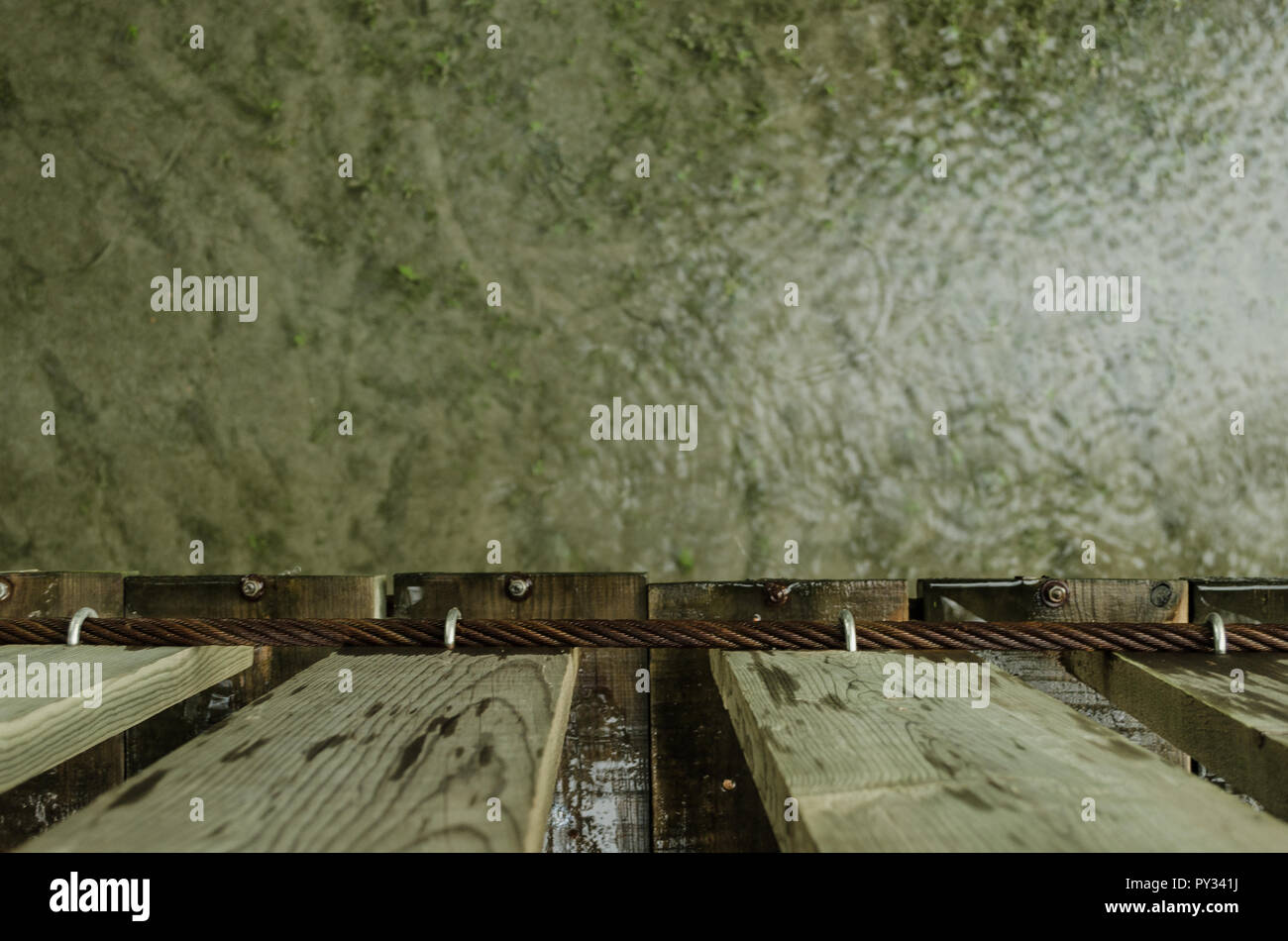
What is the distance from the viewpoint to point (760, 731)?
0.90m

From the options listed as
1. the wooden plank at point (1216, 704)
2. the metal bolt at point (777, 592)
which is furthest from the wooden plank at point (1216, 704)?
the metal bolt at point (777, 592)

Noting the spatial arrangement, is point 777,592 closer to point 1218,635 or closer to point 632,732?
point 632,732

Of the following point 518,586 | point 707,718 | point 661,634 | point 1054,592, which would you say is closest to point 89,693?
point 518,586

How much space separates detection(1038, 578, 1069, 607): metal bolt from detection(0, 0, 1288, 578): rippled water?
463 millimetres

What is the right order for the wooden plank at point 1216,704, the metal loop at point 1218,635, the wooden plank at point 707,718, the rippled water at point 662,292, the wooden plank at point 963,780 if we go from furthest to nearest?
1. the rippled water at point 662,292
2. the wooden plank at point 707,718
3. the metal loop at point 1218,635
4. the wooden plank at point 1216,704
5. the wooden plank at point 963,780

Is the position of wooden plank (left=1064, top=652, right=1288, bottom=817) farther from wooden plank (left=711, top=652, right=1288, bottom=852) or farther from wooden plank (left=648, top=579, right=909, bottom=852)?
wooden plank (left=648, top=579, right=909, bottom=852)

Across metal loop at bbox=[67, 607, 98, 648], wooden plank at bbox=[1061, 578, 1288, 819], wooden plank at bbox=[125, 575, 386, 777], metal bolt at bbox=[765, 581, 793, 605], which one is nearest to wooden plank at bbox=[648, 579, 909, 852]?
metal bolt at bbox=[765, 581, 793, 605]

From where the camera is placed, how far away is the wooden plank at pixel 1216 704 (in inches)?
35.0

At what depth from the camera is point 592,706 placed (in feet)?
4.89

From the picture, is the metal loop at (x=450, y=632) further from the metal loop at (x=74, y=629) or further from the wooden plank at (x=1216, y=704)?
the wooden plank at (x=1216, y=704)

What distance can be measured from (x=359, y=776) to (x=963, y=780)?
620 mm

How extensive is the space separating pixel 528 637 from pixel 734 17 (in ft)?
5.71

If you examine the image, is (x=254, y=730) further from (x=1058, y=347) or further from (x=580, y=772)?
(x=1058, y=347)

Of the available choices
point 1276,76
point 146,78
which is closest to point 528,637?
point 146,78
